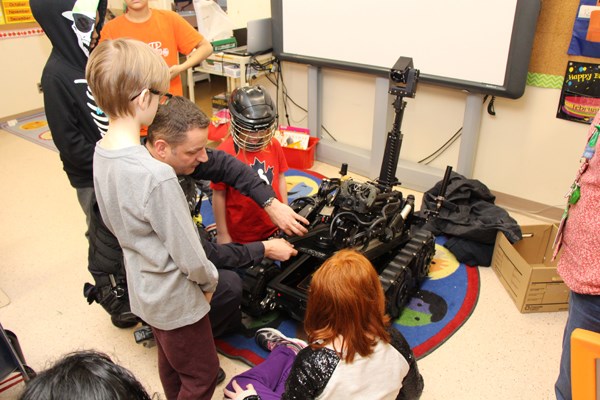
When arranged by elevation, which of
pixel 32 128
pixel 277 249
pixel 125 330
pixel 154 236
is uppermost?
pixel 154 236

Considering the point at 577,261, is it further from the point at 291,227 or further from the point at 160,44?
the point at 160,44

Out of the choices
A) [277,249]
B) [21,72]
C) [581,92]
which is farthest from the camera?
[21,72]

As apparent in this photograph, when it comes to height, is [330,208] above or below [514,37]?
below

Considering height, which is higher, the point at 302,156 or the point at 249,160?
the point at 249,160

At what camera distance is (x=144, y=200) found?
1149 mm

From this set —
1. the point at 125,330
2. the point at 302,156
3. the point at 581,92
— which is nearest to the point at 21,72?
the point at 302,156

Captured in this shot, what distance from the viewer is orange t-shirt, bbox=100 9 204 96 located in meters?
2.54

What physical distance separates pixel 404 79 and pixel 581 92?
3.56 feet

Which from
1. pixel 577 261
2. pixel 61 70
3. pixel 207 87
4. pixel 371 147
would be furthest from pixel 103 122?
pixel 207 87

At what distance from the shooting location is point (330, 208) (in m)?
2.17

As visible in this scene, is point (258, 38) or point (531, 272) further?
point (258, 38)

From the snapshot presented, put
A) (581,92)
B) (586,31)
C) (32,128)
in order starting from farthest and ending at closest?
(32,128) → (581,92) → (586,31)

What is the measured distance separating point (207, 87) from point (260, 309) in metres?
4.13

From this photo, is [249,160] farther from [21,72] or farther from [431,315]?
[21,72]
